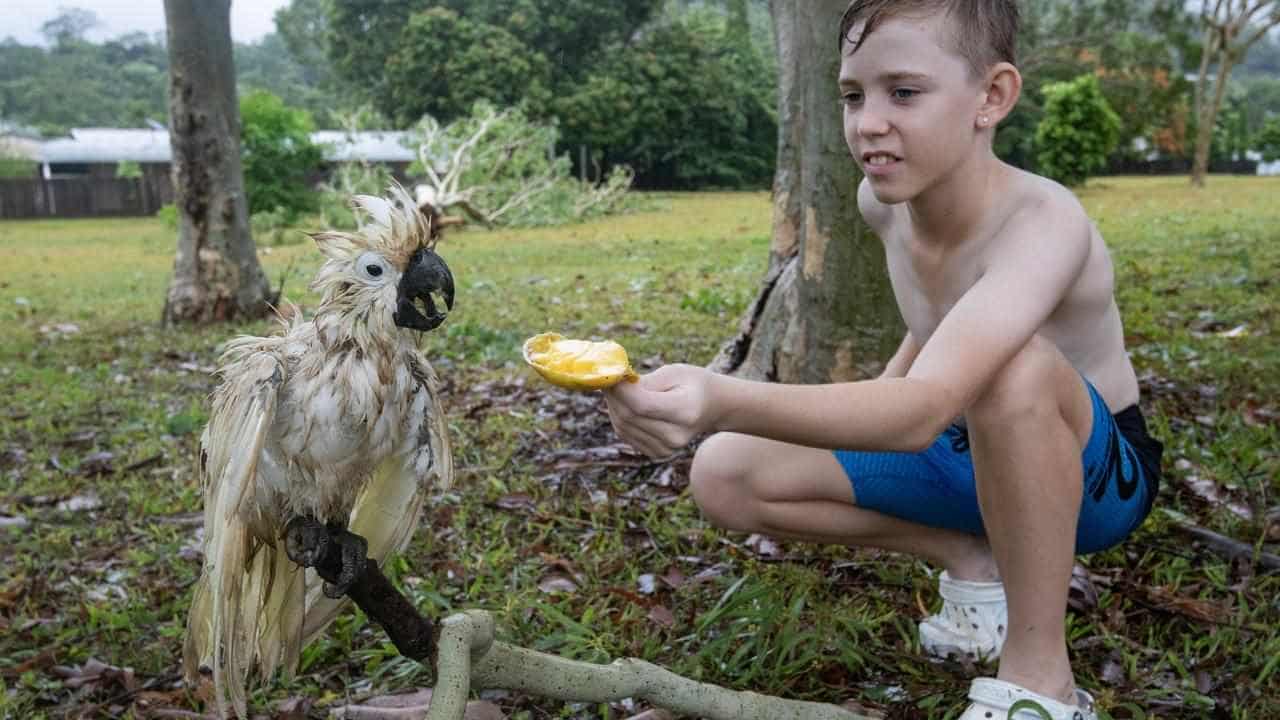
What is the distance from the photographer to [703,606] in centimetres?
279

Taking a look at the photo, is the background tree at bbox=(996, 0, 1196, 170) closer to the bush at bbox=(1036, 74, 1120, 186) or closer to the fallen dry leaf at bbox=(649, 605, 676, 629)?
the bush at bbox=(1036, 74, 1120, 186)

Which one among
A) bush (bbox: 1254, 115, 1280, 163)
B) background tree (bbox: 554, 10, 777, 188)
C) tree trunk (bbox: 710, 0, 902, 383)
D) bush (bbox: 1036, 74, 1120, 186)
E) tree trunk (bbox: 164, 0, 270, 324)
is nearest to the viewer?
tree trunk (bbox: 710, 0, 902, 383)

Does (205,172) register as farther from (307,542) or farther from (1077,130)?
(1077,130)

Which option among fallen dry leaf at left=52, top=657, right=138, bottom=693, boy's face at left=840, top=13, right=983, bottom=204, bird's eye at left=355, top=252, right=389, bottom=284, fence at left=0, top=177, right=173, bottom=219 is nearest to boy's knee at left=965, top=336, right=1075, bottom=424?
boy's face at left=840, top=13, right=983, bottom=204

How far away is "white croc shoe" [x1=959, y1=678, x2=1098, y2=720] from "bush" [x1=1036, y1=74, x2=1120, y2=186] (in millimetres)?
25100

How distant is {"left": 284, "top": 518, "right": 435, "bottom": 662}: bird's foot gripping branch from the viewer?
6.11ft

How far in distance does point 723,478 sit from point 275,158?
16.4 meters

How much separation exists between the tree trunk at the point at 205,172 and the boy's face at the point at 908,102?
642 cm

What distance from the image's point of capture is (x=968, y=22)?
191 centimetres

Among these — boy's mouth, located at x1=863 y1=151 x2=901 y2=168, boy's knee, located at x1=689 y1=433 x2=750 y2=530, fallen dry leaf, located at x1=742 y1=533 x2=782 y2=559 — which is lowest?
fallen dry leaf, located at x1=742 y1=533 x2=782 y2=559

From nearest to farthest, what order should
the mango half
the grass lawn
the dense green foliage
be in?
the mango half < the grass lawn < the dense green foliage

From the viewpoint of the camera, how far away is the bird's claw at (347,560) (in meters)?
1.87

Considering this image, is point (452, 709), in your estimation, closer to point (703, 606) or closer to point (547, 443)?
point (703, 606)

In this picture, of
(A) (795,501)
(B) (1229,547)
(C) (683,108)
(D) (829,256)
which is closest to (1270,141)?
(C) (683,108)
